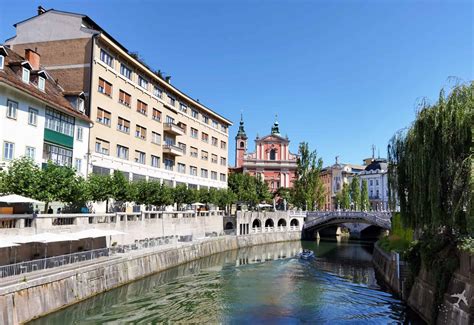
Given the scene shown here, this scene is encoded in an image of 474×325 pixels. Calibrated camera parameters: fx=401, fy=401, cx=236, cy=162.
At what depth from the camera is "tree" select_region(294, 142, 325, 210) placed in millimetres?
83875

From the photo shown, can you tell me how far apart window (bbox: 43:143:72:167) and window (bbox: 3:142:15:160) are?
3.47 metres

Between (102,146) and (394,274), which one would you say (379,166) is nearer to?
(102,146)

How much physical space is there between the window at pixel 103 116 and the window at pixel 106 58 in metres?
5.50

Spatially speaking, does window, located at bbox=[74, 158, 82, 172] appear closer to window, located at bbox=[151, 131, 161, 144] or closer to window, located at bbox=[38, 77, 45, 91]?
window, located at bbox=[38, 77, 45, 91]

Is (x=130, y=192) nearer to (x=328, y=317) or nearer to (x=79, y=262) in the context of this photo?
(x=79, y=262)

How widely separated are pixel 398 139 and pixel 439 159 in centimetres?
676

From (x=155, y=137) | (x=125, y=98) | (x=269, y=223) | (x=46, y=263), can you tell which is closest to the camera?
(x=46, y=263)

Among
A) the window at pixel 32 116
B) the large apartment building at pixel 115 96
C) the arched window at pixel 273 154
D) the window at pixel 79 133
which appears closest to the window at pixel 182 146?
the large apartment building at pixel 115 96

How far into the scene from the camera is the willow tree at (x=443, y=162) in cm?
1966

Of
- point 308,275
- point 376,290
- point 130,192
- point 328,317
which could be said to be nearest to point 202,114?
point 130,192

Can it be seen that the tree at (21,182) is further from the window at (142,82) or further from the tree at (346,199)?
the tree at (346,199)

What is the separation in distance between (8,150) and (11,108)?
3.32m

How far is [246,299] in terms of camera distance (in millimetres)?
27219

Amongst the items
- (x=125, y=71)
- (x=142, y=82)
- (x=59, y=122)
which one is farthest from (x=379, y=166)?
(x=59, y=122)
